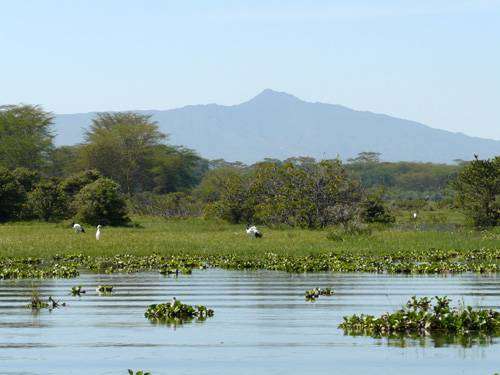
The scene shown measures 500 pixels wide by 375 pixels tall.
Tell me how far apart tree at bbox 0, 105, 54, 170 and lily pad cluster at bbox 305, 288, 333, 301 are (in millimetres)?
64824

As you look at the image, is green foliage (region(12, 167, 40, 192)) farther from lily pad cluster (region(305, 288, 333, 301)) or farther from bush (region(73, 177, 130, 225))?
lily pad cluster (region(305, 288, 333, 301))

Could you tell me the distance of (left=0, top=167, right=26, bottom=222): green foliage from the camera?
65.4 meters

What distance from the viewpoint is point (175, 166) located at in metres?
103

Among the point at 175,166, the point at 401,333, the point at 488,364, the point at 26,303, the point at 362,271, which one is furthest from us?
the point at 175,166

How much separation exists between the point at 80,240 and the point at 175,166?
196 ft

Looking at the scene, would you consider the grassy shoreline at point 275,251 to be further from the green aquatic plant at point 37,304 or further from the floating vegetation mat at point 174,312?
the floating vegetation mat at point 174,312

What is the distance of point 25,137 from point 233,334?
7471 cm

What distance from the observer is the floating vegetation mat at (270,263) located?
31906 mm

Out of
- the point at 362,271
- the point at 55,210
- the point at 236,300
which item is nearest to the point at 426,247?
the point at 362,271

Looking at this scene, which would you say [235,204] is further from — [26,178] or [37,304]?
[37,304]

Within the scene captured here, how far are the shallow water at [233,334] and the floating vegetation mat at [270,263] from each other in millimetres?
3376

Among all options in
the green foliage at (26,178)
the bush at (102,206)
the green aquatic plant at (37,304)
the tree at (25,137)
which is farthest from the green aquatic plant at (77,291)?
the tree at (25,137)

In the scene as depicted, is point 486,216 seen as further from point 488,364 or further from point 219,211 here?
point 488,364

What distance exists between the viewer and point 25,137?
91.4 metres
